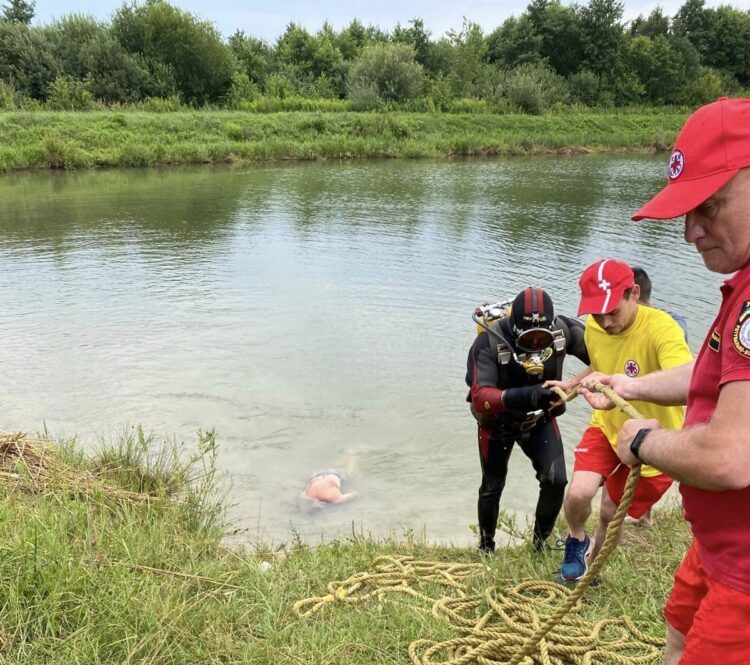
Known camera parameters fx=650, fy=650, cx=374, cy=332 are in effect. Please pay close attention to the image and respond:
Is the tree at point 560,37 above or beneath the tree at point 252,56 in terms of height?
above

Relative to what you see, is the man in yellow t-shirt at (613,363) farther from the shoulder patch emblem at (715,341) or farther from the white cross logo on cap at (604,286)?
the shoulder patch emblem at (715,341)

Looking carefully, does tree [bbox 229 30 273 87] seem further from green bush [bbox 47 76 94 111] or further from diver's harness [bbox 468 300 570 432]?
diver's harness [bbox 468 300 570 432]

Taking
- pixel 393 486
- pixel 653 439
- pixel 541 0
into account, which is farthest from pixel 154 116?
pixel 541 0

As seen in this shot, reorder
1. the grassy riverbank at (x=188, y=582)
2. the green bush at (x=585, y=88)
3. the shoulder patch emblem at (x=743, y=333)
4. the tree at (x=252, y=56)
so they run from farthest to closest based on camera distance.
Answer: the green bush at (x=585, y=88)
the tree at (x=252, y=56)
the grassy riverbank at (x=188, y=582)
the shoulder patch emblem at (x=743, y=333)

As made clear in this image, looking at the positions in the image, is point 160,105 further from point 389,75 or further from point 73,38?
point 389,75

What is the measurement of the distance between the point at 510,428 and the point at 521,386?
29cm

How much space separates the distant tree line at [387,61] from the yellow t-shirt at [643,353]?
36.9 m

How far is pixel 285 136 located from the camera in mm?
32344

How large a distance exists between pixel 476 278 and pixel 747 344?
1011 centimetres

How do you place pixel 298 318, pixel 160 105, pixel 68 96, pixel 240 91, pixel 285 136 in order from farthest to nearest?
pixel 240 91 → pixel 160 105 → pixel 68 96 → pixel 285 136 → pixel 298 318

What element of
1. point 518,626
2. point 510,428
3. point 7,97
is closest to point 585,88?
point 7,97

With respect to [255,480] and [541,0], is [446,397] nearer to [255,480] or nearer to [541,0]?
[255,480]

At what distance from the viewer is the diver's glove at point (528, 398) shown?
361cm

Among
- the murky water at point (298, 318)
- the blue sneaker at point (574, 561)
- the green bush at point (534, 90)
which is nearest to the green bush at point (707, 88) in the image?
the green bush at point (534, 90)
